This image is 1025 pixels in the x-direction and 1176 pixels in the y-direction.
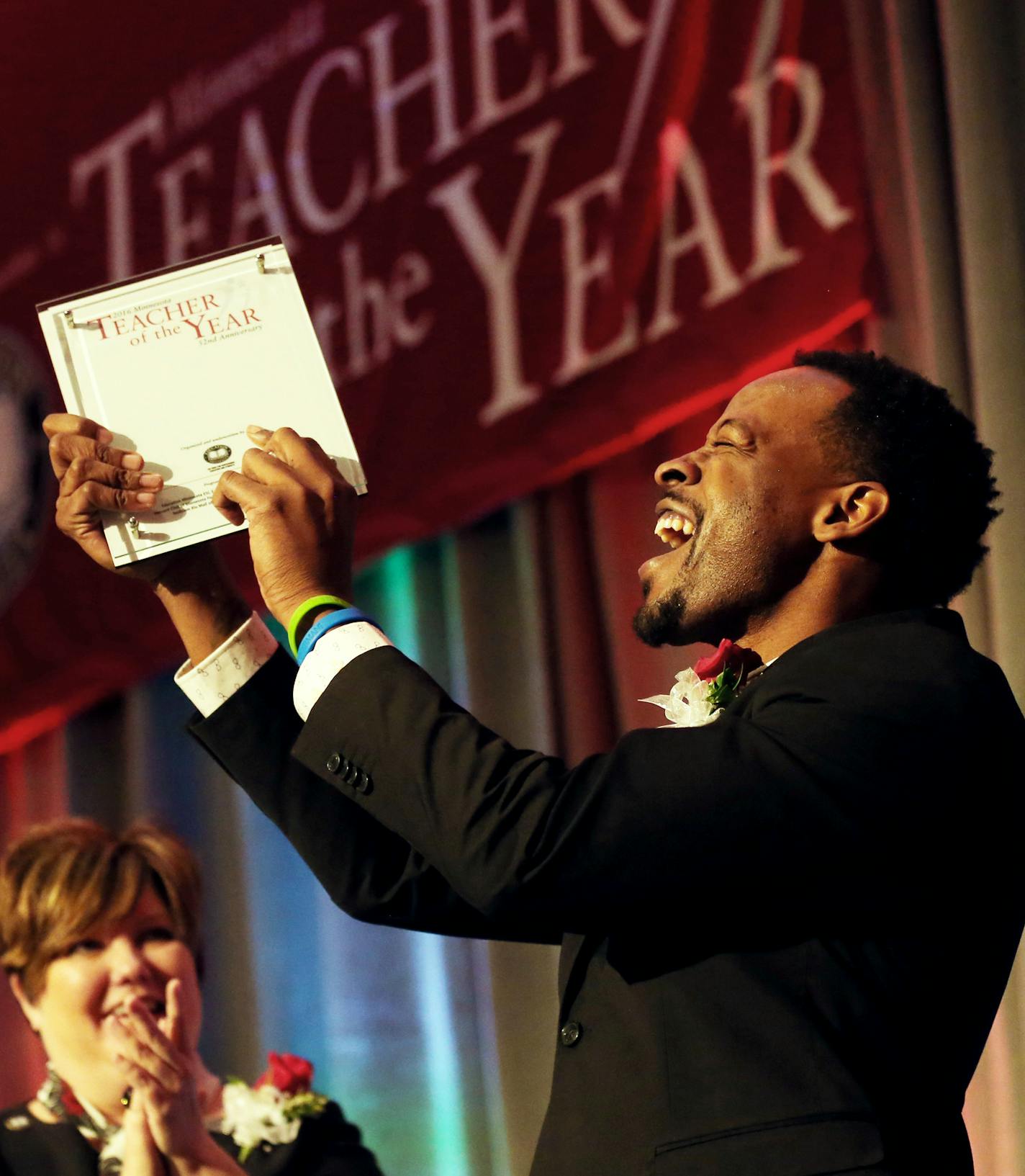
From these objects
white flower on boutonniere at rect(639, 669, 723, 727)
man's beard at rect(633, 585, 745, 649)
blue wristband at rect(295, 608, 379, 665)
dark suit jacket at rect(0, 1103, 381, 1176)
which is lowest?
dark suit jacket at rect(0, 1103, 381, 1176)

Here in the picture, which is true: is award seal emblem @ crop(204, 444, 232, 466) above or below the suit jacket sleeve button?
above

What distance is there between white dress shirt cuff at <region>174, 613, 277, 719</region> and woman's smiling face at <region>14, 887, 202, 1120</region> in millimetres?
1212

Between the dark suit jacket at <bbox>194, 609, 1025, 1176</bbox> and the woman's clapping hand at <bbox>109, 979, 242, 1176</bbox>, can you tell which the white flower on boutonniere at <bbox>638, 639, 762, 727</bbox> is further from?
the woman's clapping hand at <bbox>109, 979, 242, 1176</bbox>

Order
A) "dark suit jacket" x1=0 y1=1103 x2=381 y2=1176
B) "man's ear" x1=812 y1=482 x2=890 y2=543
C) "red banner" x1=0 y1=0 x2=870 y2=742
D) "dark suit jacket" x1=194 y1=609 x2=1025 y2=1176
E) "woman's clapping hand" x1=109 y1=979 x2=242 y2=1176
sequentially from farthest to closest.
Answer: "red banner" x1=0 y1=0 x2=870 y2=742
"dark suit jacket" x1=0 y1=1103 x2=381 y2=1176
"woman's clapping hand" x1=109 y1=979 x2=242 y2=1176
"man's ear" x1=812 y1=482 x2=890 y2=543
"dark suit jacket" x1=194 y1=609 x2=1025 y2=1176

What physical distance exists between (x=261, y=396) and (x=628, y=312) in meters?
1.55

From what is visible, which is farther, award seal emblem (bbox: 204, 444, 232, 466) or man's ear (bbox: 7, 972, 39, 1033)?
man's ear (bbox: 7, 972, 39, 1033)

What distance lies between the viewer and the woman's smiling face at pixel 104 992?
256cm

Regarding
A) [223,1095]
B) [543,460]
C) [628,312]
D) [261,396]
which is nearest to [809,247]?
[628,312]

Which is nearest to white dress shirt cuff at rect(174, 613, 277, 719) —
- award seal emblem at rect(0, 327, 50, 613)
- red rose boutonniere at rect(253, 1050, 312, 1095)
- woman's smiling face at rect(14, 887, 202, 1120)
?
woman's smiling face at rect(14, 887, 202, 1120)

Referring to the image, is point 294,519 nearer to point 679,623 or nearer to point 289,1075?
point 679,623

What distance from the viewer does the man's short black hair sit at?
4.68ft

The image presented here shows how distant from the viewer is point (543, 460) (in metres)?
3.00

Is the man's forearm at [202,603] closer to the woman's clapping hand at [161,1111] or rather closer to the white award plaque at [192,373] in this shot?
the white award plaque at [192,373]

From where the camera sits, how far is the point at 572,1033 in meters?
1.23
